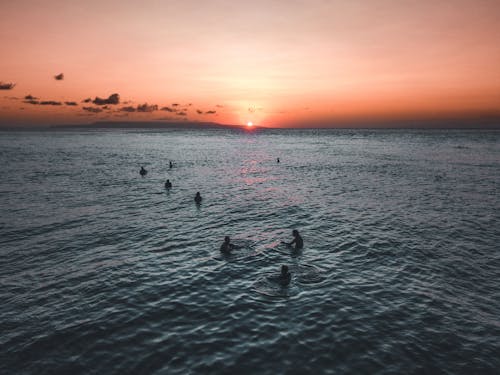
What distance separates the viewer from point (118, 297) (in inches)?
674

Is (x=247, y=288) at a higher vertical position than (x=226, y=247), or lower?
lower

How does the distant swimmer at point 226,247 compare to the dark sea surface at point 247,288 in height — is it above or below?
above

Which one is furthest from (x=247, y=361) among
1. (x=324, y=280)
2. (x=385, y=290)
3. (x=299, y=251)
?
(x=299, y=251)

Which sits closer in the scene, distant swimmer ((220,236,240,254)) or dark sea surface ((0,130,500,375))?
dark sea surface ((0,130,500,375))

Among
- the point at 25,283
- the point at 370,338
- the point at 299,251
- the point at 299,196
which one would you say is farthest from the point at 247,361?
the point at 299,196

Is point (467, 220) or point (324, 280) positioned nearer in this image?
point (324, 280)

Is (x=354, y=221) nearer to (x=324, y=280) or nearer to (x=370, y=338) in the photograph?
(x=324, y=280)

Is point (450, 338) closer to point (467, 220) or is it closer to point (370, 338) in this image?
point (370, 338)

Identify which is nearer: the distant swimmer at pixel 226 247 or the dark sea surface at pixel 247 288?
the dark sea surface at pixel 247 288

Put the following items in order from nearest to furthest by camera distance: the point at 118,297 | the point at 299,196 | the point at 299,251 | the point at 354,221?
the point at 118,297, the point at 299,251, the point at 354,221, the point at 299,196

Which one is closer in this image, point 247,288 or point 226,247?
point 247,288

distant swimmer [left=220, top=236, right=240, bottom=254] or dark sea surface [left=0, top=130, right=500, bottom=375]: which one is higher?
distant swimmer [left=220, top=236, right=240, bottom=254]

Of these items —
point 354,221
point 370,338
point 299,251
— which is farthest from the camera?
point 354,221

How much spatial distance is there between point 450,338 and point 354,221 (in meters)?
17.4
